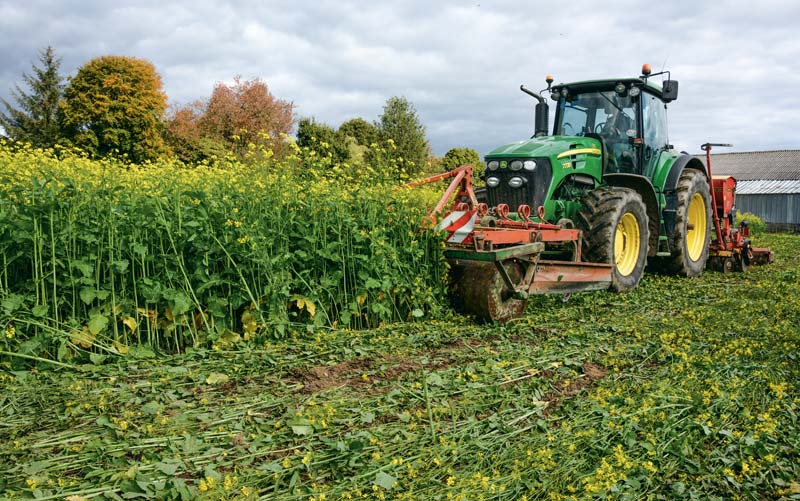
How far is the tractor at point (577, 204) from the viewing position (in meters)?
6.05

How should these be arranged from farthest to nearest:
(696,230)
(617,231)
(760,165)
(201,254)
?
(760,165) < (696,230) < (617,231) < (201,254)

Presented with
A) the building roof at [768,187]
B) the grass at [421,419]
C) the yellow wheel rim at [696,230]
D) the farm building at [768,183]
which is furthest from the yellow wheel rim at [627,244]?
the building roof at [768,187]

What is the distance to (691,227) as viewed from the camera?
937cm

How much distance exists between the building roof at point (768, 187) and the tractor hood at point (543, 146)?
33564mm

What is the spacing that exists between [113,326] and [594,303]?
494 centimetres

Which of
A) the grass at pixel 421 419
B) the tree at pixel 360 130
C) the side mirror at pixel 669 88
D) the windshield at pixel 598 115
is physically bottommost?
the grass at pixel 421 419

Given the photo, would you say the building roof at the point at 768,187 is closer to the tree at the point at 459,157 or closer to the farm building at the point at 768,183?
the farm building at the point at 768,183

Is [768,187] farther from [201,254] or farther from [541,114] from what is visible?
[201,254]

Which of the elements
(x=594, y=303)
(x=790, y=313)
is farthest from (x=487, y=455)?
(x=790, y=313)

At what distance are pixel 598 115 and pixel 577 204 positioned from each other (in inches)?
61.6

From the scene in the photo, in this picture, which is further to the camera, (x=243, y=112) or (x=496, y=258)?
(x=243, y=112)

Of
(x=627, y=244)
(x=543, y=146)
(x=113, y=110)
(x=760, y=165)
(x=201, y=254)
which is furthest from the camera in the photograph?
(x=760, y=165)

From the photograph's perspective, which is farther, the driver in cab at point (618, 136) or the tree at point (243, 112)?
the tree at point (243, 112)

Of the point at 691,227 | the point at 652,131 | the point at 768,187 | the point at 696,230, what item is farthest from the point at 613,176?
the point at 768,187
